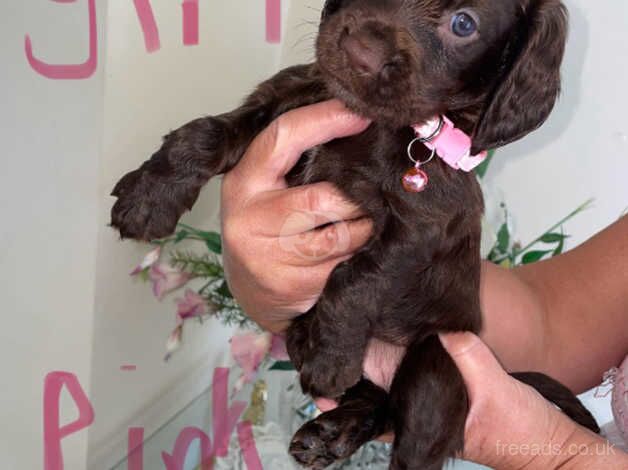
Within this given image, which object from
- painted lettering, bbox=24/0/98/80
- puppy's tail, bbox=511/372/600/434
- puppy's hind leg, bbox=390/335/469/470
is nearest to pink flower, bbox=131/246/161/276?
painted lettering, bbox=24/0/98/80

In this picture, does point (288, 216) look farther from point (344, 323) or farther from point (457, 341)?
point (457, 341)

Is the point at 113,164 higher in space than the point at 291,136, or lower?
lower

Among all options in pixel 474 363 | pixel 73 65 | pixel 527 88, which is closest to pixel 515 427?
pixel 474 363

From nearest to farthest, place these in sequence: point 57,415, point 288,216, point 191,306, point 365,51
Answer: point 365,51 < point 288,216 < point 57,415 < point 191,306

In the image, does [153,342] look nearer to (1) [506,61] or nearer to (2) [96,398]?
(2) [96,398]

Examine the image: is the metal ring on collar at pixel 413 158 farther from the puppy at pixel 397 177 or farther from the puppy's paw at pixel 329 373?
the puppy's paw at pixel 329 373

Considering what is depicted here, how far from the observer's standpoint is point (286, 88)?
71.2 inches

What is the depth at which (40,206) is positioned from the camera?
198 cm

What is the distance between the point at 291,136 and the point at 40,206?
2.37 ft

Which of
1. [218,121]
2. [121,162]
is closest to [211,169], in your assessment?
[218,121]

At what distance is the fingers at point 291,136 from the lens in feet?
5.35

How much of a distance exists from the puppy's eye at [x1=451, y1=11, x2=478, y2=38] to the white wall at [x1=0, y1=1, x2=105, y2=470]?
92cm

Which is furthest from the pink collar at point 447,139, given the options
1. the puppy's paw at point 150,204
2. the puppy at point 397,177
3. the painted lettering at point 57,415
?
the painted lettering at point 57,415

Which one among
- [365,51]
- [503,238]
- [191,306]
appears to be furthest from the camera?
[503,238]
